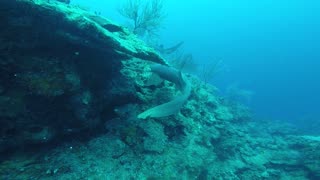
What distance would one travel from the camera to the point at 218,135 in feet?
24.4

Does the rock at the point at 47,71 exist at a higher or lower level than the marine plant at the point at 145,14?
lower

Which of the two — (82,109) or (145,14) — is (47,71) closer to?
(82,109)

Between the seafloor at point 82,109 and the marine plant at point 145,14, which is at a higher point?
the marine plant at point 145,14

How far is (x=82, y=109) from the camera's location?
4.53 meters

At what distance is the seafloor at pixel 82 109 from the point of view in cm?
404

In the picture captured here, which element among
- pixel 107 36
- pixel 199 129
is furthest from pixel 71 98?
pixel 199 129

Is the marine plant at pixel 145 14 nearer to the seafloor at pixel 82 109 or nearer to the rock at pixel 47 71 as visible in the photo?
the seafloor at pixel 82 109

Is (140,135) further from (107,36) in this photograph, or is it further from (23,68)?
(23,68)

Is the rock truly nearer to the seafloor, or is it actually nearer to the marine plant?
the seafloor

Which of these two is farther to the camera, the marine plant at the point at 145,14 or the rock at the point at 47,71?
the marine plant at the point at 145,14

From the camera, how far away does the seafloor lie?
13.3 feet

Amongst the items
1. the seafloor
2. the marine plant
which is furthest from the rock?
the marine plant

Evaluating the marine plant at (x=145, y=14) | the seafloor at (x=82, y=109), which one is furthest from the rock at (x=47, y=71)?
the marine plant at (x=145, y=14)

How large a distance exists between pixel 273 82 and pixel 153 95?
52.4m
